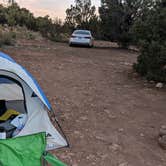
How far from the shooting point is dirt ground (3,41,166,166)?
4.17m

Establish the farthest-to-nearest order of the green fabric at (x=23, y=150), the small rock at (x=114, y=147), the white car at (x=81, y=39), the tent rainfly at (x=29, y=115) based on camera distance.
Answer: the white car at (x=81, y=39), the small rock at (x=114, y=147), the tent rainfly at (x=29, y=115), the green fabric at (x=23, y=150)

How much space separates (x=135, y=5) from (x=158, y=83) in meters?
11.3

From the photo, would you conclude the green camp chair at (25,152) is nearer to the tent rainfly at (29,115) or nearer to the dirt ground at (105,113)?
the tent rainfly at (29,115)

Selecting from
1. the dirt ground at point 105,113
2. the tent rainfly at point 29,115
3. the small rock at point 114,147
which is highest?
the tent rainfly at point 29,115

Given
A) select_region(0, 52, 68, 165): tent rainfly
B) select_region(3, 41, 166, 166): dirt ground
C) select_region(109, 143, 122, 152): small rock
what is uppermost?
select_region(0, 52, 68, 165): tent rainfly

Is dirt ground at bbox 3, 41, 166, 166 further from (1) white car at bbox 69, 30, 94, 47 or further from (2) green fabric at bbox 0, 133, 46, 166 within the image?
(1) white car at bbox 69, 30, 94, 47

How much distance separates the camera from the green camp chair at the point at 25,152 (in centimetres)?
351

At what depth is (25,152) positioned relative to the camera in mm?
3660

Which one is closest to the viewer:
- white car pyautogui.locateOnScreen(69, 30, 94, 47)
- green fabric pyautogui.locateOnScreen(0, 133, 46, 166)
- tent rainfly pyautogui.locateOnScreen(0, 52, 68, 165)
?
green fabric pyautogui.locateOnScreen(0, 133, 46, 166)

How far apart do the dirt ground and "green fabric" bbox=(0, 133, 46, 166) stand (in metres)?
0.39

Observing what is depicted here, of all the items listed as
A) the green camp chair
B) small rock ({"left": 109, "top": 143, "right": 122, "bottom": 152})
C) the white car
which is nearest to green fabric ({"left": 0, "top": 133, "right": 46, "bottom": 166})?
the green camp chair

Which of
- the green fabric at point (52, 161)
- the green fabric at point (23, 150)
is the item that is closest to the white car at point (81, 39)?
the green fabric at point (23, 150)

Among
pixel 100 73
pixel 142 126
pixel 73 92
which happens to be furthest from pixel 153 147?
pixel 100 73

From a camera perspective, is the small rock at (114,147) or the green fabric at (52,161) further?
the small rock at (114,147)
